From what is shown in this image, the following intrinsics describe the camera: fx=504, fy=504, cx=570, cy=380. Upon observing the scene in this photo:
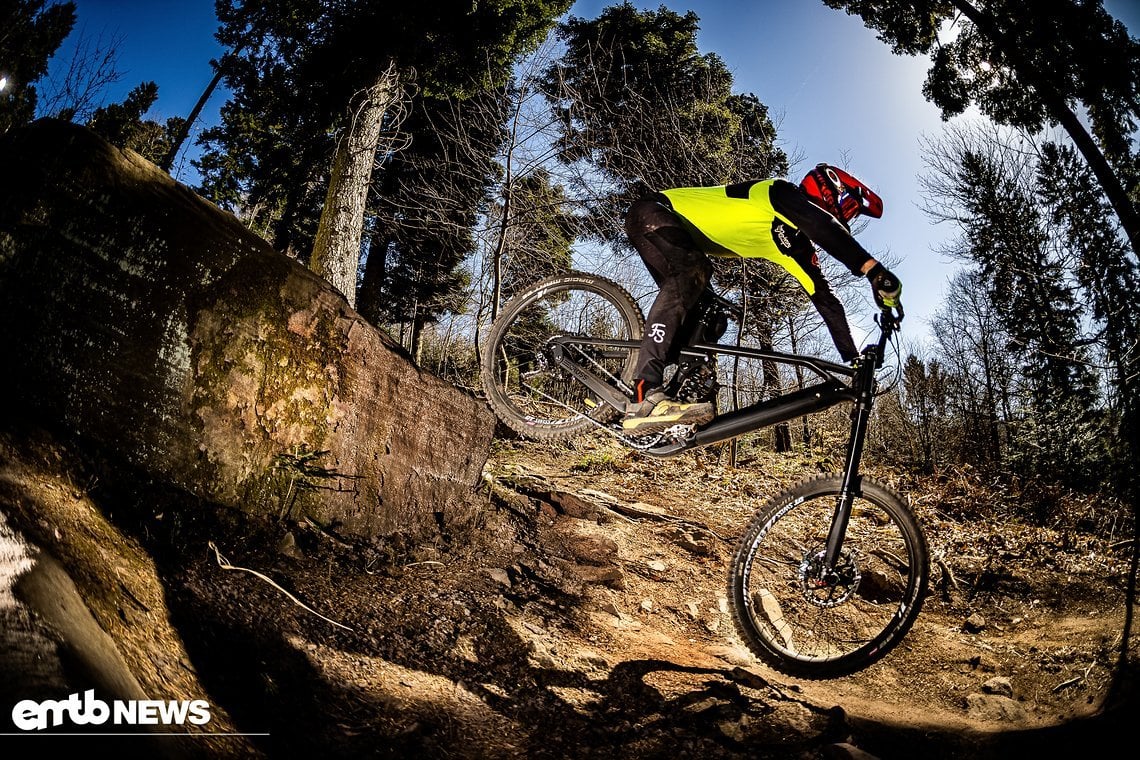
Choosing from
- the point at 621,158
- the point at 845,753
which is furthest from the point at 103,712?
the point at 621,158

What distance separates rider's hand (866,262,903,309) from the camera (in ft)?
8.89

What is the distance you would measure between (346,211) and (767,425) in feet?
23.3

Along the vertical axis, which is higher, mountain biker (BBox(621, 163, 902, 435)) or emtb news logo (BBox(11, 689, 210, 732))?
mountain biker (BBox(621, 163, 902, 435))

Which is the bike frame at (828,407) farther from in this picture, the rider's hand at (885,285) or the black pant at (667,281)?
the black pant at (667,281)

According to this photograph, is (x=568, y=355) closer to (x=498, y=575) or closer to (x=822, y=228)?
(x=498, y=575)

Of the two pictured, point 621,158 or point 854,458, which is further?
point 621,158

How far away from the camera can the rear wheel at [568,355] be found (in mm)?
4031

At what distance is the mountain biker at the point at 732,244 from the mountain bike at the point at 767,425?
15 cm

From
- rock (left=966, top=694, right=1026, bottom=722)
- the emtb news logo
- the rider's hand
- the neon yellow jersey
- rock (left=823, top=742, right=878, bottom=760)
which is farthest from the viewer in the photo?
rock (left=966, top=694, right=1026, bottom=722)

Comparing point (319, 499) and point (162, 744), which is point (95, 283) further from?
point (162, 744)

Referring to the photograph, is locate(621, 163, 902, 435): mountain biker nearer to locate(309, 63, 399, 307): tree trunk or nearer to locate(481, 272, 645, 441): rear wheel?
locate(481, 272, 645, 441): rear wheel

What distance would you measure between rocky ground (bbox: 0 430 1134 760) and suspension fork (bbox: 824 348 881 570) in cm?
86

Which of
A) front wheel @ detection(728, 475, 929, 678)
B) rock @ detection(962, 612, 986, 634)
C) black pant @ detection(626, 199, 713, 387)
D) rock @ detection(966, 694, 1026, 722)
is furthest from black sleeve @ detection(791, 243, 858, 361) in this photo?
rock @ detection(962, 612, 986, 634)

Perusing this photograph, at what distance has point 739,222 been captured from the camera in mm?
3207
